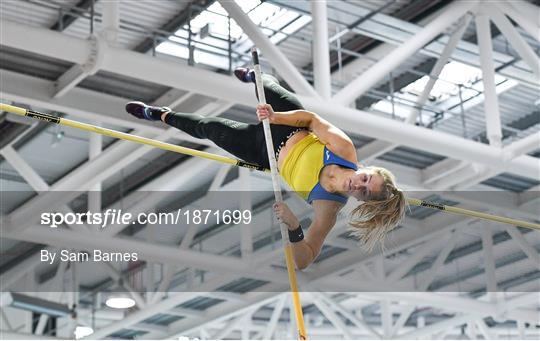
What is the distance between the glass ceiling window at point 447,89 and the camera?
17.2 meters

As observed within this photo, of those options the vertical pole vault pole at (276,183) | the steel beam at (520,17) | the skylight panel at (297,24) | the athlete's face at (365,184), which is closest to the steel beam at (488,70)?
the steel beam at (520,17)

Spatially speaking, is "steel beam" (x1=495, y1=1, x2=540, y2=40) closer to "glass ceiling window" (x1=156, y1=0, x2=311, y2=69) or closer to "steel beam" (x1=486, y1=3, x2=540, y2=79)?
"steel beam" (x1=486, y1=3, x2=540, y2=79)

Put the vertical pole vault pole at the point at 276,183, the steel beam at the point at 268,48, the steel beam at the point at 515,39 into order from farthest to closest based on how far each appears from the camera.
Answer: the steel beam at the point at 515,39 < the steel beam at the point at 268,48 < the vertical pole vault pole at the point at 276,183

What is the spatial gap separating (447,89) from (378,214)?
355 inches

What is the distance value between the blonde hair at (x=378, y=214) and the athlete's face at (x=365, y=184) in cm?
12

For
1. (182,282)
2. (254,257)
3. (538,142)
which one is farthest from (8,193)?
(538,142)

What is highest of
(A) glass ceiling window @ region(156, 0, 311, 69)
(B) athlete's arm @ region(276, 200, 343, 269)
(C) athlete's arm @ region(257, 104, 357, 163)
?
(A) glass ceiling window @ region(156, 0, 311, 69)

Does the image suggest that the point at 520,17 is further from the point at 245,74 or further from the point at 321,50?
the point at 245,74

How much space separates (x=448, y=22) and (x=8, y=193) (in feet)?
31.7

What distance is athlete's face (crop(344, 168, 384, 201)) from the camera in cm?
863

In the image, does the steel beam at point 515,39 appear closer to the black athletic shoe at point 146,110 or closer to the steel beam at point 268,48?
the steel beam at point 268,48

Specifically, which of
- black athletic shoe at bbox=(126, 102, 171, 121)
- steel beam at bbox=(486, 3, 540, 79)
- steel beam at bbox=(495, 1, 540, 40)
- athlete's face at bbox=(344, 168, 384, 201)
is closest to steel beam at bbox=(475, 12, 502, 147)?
steel beam at bbox=(486, 3, 540, 79)

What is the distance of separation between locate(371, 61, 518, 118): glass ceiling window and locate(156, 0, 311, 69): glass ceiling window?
2.36m

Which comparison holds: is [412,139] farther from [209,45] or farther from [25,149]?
[25,149]
